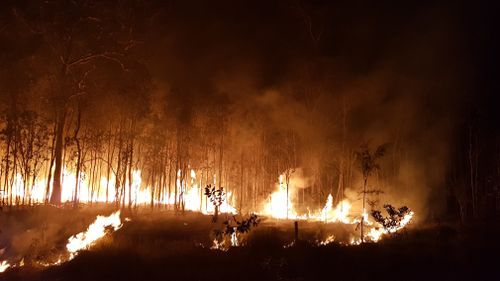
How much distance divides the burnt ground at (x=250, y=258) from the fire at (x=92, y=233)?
0.66 meters

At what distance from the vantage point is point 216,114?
37.8 m

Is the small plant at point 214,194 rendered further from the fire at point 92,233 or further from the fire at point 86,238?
the fire at point 92,233

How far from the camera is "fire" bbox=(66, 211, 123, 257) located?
2002 centimetres

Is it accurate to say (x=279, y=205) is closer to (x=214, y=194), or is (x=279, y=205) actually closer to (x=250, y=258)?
(x=214, y=194)

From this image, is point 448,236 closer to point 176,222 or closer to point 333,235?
point 333,235

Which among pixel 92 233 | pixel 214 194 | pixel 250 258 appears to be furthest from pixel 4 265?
pixel 250 258

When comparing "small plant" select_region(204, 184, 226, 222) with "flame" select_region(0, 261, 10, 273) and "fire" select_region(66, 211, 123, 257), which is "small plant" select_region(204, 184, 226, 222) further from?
"flame" select_region(0, 261, 10, 273)

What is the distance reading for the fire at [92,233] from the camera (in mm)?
20016

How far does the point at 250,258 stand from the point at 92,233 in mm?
10017

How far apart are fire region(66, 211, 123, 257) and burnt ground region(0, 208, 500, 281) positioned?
2.15 ft

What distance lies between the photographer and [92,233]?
22297 millimetres

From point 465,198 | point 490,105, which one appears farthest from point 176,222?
point 490,105

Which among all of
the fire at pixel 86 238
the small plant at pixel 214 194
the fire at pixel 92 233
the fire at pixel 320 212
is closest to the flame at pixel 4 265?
the fire at pixel 86 238

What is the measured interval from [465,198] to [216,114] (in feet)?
67.4
